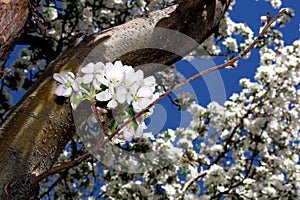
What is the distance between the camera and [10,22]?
1118 mm

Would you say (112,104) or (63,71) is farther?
(63,71)

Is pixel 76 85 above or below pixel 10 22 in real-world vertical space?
below

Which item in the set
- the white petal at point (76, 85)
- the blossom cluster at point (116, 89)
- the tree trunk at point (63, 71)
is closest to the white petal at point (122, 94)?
the blossom cluster at point (116, 89)

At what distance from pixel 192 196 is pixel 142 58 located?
3.05 m

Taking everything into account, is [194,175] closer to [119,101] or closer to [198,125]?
[198,125]

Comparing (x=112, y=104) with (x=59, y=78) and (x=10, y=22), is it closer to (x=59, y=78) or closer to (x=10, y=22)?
(x=59, y=78)

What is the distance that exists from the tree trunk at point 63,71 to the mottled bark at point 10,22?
0.13m

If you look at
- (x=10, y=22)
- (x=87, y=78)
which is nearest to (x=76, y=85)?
(x=87, y=78)

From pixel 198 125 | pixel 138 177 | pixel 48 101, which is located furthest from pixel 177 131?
pixel 48 101

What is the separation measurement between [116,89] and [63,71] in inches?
11.1

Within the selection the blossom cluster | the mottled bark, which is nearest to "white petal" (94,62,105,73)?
the blossom cluster

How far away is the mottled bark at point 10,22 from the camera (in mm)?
1097

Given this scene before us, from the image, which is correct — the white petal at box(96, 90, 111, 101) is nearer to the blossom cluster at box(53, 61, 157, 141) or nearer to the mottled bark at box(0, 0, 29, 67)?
the blossom cluster at box(53, 61, 157, 141)

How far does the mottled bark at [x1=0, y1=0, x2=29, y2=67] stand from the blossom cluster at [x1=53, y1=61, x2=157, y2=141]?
0.21m
